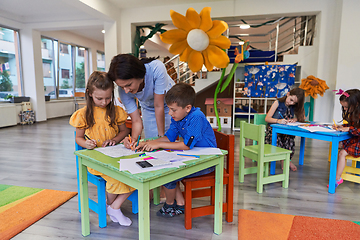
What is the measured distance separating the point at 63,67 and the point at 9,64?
6.85ft

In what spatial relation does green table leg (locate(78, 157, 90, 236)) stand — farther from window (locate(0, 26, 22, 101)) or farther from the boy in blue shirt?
window (locate(0, 26, 22, 101))

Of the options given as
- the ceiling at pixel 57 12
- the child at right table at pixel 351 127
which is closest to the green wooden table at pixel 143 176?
the child at right table at pixel 351 127

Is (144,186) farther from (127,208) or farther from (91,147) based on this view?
(127,208)

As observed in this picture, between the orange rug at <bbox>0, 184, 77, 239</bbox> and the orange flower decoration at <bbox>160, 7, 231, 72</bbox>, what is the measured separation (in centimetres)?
154

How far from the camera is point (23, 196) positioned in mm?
2053

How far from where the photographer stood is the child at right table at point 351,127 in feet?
7.15

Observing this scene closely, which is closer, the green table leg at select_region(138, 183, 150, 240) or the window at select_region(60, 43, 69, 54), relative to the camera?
the green table leg at select_region(138, 183, 150, 240)

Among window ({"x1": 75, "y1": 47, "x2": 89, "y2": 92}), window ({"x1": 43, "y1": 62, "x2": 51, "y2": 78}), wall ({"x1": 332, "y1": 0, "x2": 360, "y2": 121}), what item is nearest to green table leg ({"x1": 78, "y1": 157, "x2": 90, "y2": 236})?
wall ({"x1": 332, "y1": 0, "x2": 360, "y2": 121})

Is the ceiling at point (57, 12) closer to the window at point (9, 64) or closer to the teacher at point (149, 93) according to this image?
the window at point (9, 64)

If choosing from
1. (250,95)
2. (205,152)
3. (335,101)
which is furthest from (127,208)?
(335,101)

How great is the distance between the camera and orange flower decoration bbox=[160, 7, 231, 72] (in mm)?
1801

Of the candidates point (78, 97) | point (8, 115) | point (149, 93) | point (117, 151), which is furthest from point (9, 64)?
point (117, 151)

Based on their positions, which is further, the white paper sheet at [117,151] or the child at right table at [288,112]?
the child at right table at [288,112]

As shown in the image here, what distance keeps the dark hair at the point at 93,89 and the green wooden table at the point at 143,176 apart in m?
0.35
